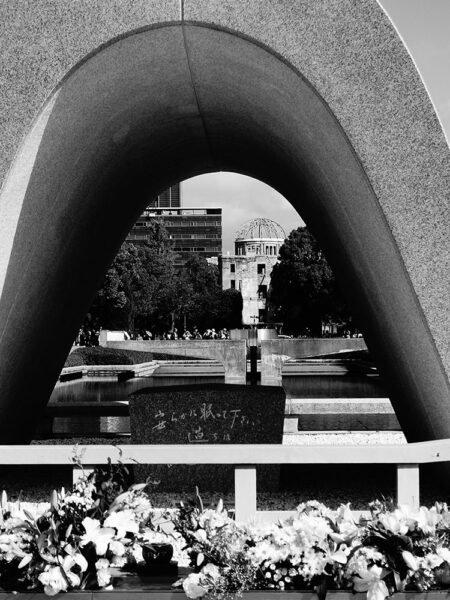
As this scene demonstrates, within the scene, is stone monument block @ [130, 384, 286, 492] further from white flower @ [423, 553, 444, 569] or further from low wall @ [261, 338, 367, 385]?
low wall @ [261, 338, 367, 385]

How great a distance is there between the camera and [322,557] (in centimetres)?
320

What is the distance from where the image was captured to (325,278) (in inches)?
2034

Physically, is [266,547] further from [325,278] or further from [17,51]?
[325,278]

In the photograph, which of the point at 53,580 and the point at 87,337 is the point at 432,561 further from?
the point at 87,337

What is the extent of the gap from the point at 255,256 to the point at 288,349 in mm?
71028

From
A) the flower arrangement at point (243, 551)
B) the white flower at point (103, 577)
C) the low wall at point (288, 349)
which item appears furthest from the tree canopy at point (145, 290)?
the white flower at point (103, 577)

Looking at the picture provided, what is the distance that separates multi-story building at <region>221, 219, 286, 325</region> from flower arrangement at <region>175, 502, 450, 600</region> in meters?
87.4

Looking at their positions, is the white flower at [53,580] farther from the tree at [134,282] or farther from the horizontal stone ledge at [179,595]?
the tree at [134,282]

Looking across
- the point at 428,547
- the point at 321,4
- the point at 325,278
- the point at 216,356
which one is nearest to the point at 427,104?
the point at 321,4

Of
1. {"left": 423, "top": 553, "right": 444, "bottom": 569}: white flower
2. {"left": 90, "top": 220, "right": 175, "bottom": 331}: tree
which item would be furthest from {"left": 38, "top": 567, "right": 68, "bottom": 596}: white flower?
{"left": 90, "top": 220, "right": 175, "bottom": 331}: tree

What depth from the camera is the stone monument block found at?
821cm

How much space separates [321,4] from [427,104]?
3.74 feet

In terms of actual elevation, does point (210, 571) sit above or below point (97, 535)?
below

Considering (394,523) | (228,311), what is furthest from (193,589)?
(228,311)
